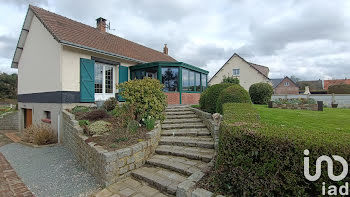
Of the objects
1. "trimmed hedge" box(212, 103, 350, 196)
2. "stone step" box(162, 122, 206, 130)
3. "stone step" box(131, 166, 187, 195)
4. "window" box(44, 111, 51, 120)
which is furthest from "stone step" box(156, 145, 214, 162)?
"window" box(44, 111, 51, 120)

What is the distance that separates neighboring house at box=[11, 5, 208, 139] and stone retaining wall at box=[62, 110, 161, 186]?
3726 mm

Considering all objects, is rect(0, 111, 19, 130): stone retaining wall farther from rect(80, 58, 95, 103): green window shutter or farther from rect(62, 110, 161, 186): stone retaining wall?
rect(62, 110, 161, 186): stone retaining wall

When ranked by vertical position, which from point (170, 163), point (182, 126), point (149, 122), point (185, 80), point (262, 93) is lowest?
point (170, 163)

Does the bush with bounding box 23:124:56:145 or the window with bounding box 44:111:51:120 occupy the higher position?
the window with bounding box 44:111:51:120

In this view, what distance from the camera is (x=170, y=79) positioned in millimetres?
10008

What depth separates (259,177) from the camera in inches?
85.8

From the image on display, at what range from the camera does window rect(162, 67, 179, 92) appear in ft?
32.5

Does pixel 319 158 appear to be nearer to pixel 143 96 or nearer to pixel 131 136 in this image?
pixel 131 136

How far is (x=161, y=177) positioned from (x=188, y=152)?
3.29 feet

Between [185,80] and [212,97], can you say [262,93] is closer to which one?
[185,80]

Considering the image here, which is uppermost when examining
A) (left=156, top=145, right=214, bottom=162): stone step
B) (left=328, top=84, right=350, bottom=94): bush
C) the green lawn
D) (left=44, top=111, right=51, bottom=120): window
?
(left=328, top=84, right=350, bottom=94): bush

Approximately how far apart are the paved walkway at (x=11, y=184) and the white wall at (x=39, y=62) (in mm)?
4120

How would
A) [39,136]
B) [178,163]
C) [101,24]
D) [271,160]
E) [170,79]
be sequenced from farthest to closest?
[101,24] < [170,79] < [39,136] < [178,163] < [271,160]

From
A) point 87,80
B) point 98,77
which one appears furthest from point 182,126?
point 98,77
